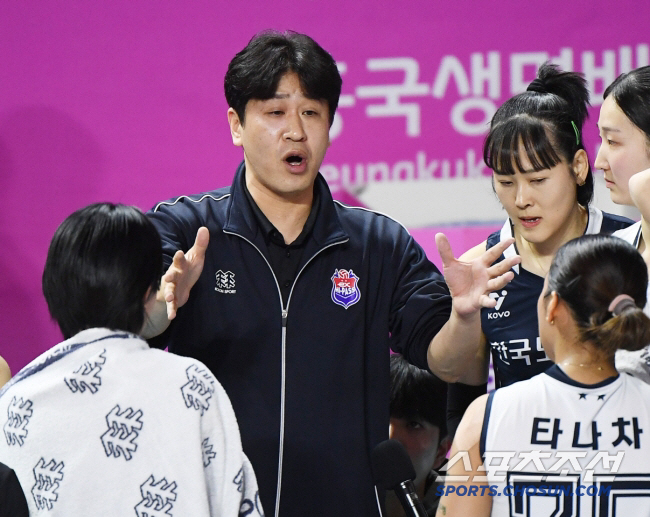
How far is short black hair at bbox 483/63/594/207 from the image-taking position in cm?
207

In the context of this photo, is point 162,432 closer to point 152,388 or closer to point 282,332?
point 152,388

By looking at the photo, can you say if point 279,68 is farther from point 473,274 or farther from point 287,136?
point 473,274

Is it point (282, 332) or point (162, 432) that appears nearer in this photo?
point (162, 432)

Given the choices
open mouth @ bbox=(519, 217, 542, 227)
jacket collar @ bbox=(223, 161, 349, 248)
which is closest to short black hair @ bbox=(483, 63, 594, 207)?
open mouth @ bbox=(519, 217, 542, 227)

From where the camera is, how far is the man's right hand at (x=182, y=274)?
1638 mm

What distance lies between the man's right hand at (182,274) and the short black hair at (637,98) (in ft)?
3.34

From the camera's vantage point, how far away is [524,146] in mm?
2068

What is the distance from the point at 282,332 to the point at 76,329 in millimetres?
564

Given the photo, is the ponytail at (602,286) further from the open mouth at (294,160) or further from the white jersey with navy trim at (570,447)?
the open mouth at (294,160)

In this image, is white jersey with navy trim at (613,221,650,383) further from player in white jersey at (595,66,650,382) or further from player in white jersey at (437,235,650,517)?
player in white jersey at (595,66,650,382)

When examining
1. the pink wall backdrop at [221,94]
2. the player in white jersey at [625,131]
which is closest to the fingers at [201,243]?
the player in white jersey at [625,131]

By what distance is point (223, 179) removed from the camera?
289 cm

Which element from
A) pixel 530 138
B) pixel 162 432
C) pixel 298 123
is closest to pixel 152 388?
pixel 162 432

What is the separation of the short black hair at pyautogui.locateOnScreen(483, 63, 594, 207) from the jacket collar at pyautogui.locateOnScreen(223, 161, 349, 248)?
40cm
